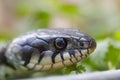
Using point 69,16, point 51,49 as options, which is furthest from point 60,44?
point 69,16

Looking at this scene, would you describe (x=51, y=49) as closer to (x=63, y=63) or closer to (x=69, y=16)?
(x=63, y=63)

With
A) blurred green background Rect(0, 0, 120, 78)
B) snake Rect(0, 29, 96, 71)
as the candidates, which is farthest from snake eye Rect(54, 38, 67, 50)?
blurred green background Rect(0, 0, 120, 78)

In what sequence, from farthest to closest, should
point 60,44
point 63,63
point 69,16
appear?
point 69,16, point 60,44, point 63,63

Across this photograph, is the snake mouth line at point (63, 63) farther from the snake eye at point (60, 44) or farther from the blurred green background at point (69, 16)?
the blurred green background at point (69, 16)

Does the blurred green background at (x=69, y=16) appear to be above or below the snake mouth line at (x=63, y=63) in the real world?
above

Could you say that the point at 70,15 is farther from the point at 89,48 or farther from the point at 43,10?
the point at 89,48

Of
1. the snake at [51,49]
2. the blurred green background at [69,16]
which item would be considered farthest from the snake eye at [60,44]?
the blurred green background at [69,16]

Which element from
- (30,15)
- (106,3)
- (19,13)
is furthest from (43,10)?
(106,3)

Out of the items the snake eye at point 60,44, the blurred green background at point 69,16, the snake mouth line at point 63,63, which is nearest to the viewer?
the snake mouth line at point 63,63
